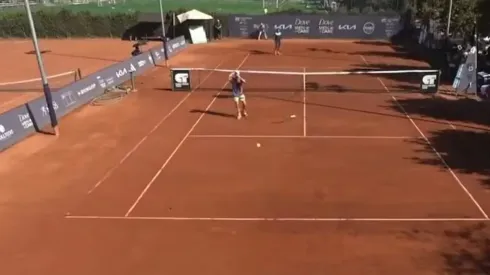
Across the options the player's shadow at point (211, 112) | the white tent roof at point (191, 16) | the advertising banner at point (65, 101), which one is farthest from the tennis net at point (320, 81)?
the white tent roof at point (191, 16)

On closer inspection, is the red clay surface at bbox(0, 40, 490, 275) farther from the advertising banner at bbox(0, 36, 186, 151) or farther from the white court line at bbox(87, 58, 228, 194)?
the advertising banner at bbox(0, 36, 186, 151)

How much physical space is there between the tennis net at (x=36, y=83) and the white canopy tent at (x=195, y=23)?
1717cm

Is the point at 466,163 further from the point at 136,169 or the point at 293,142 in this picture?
the point at 136,169

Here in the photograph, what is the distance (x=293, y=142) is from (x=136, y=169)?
5.60 metres

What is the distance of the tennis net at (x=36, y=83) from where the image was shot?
2793 cm

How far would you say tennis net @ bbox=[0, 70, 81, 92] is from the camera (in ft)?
91.6

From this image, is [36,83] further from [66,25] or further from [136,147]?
[66,25]

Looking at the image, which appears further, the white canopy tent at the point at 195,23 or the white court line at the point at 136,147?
the white canopy tent at the point at 195,23

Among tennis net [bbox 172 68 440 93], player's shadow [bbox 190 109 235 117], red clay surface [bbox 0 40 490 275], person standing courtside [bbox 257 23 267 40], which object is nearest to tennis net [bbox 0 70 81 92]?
red clay surface [bbox 0 40 490 275]

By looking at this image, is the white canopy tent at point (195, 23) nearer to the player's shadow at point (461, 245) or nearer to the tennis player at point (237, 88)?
the tennis player at point (237, 88)

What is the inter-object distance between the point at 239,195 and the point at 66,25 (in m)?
47.0

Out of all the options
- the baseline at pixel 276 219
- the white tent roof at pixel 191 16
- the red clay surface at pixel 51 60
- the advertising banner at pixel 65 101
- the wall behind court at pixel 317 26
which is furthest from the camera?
the wall behind court at pixel 317 26

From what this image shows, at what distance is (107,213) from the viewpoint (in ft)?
40.8

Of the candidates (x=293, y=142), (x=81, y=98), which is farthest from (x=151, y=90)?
(x=293, y=142)
